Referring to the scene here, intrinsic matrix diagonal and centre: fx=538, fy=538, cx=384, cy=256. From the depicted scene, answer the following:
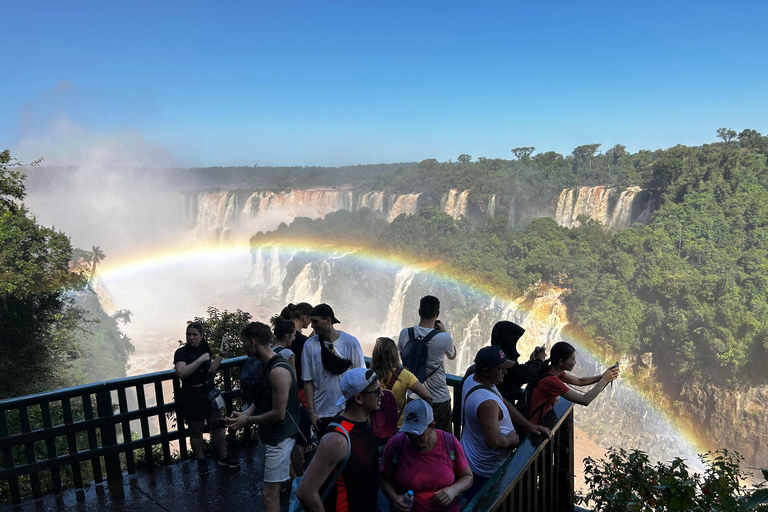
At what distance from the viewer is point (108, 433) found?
172 inches

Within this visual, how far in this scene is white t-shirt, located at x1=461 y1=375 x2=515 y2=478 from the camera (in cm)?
294

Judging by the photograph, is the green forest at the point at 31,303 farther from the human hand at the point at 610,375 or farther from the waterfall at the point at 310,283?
the waterfall at the point at 310,283

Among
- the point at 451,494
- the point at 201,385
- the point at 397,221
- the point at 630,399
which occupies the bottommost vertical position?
the point at 630,399

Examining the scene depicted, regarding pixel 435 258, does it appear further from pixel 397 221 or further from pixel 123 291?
pixel 123 291

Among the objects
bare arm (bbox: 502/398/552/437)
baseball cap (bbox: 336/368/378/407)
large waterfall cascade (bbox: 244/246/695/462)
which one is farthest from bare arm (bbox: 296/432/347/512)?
large waterfall cascade (bbox: 244/246/695/462)

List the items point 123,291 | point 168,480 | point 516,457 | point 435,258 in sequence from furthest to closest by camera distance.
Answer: point 123,291, point 435,258, point 168,480, point 516,457

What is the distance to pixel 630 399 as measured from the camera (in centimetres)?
4194

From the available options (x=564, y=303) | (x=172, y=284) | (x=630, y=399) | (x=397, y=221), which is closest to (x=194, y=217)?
(x=172, y=284)

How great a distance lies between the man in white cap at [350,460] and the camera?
2.42m

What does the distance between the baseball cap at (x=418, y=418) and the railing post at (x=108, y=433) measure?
2.92 meters

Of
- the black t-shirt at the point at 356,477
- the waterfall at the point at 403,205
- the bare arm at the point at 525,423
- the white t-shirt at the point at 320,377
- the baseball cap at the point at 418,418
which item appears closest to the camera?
Result: the baseball cap at the point at 418,418

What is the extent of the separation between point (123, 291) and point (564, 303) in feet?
190

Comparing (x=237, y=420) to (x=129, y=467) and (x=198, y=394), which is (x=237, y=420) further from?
(x=129, y=467)

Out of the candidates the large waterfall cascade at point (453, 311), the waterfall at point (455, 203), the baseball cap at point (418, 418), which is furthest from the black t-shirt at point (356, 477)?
the waterfall at point (455, 203)
